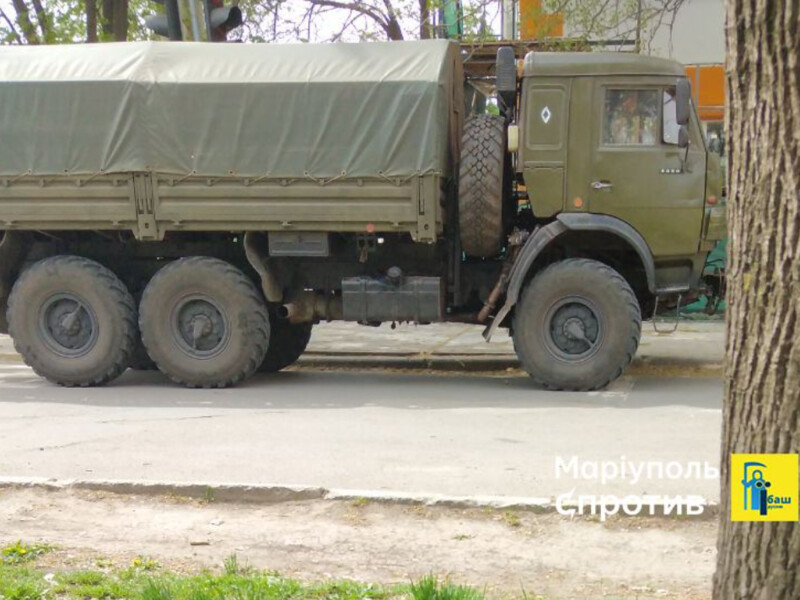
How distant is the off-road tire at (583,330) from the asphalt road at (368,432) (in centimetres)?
19

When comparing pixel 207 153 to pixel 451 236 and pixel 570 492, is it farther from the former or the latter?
pixel 570 492

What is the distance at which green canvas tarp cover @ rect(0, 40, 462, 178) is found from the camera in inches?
366

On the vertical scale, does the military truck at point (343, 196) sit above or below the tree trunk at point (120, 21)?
below

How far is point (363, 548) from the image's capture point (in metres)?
4.85

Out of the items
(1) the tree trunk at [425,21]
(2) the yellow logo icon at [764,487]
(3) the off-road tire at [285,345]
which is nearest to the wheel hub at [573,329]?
(3) the off-road tire at [285,345]

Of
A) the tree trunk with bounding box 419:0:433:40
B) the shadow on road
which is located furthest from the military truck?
the tree trunk with bounding box 419:0:433:40

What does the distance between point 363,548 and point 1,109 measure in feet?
22.3

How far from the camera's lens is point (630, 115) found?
30.5 feet

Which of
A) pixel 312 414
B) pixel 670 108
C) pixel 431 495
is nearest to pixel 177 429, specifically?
pixel 312 414

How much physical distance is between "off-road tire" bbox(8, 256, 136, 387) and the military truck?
21 millimetres

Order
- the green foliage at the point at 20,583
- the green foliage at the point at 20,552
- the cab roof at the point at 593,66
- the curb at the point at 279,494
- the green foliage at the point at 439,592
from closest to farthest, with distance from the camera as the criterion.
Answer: the green foliage at the point at 439,592, the green foliage at the point at 20,583, the green foliage at the point at 20,552, the curb at the point at 279,494, the cab roof at the point at 593,66

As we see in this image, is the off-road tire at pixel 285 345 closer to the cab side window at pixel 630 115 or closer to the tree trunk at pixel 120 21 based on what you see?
the cab side window at pixel 630 115

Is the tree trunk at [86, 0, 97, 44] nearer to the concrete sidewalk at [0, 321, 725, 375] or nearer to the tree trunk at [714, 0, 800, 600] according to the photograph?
the concrete sidewalk at [0, 321, 725, 375]

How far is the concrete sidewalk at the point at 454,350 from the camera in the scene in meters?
11.3
